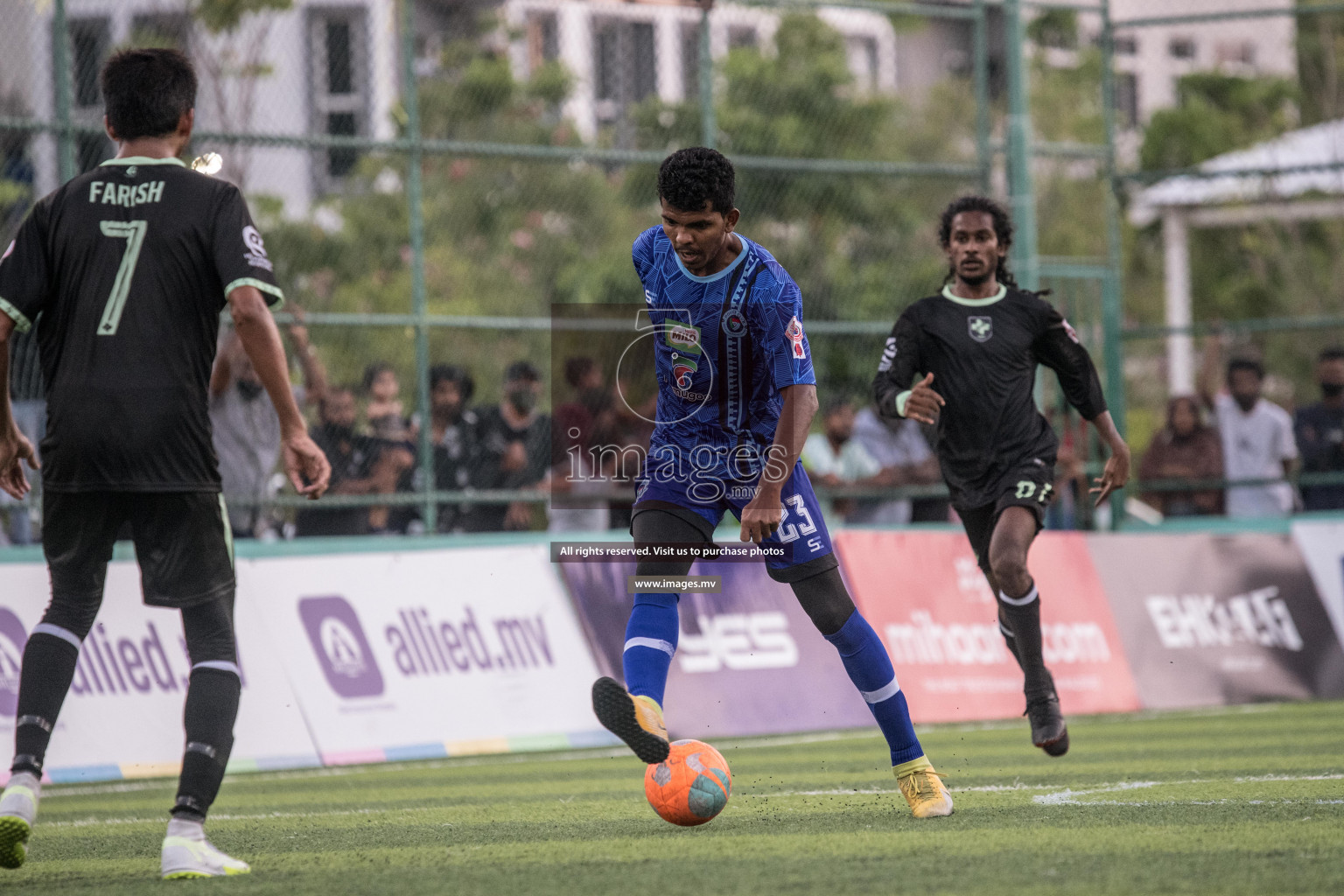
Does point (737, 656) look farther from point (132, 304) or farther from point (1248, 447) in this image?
point (132, 304)

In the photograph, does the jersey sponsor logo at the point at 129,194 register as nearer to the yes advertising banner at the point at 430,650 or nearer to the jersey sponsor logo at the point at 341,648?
the yes advertising banner at the point at 430,650

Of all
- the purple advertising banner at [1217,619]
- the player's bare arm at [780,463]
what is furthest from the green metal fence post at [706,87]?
the player's bare arm at [780,463]

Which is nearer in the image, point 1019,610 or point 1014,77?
point 1019,610

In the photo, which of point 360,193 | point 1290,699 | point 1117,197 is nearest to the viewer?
point 1290,699

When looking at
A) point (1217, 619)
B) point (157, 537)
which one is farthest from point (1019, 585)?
point (1217, 619)

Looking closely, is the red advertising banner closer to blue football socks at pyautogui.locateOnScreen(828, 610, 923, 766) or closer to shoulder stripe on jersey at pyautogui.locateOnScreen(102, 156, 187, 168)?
blue football socks at pyautogui.locateOnScreen(828, 610, 923, 766)

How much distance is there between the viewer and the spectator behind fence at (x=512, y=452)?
11.7 m

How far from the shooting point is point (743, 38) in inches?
754

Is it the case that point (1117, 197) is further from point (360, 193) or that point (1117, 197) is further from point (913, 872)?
point (913, 872)

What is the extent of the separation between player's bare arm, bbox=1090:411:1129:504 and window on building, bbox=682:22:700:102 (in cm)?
597

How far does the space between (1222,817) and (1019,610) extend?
2068mm

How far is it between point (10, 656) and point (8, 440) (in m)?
4.25

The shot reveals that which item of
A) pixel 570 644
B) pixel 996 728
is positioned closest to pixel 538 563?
pixel 570 644

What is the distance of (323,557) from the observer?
33.9 ft
